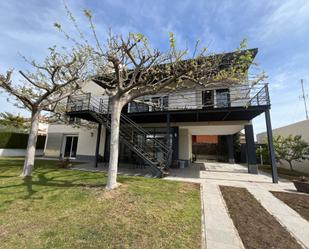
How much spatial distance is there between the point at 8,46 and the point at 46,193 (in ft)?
26.2

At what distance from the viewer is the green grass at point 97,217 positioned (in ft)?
10.1

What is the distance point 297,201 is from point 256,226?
3164 millimetres

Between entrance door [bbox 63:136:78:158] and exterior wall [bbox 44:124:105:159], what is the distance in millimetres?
480

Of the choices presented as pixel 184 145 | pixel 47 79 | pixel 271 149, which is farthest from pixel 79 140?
pixel 271 149

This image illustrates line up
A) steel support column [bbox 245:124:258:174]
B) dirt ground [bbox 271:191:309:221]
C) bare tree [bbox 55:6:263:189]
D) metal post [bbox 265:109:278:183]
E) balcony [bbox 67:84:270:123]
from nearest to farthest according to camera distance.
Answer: dirt ground [bbox 271:191:309:221]
bare tree [bbox 55:6:263:189]
metal post [bbox 265:109:278:183]
balcony [bbox 67:84:270:123]
steel support column [bbox 245:124:258:174]

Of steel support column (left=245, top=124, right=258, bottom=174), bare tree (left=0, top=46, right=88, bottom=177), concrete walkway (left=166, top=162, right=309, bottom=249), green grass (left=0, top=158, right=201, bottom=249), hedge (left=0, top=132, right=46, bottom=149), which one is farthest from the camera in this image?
hedge (left=0, top=132, right=46, bottom=149)

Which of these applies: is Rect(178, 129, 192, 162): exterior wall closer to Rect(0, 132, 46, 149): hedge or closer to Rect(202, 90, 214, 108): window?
Rect(202, 90, 214, 108): window

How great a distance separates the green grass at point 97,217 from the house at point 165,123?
3.69m

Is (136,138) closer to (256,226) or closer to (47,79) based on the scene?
(47,79)

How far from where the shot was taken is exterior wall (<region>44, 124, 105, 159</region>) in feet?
53.3

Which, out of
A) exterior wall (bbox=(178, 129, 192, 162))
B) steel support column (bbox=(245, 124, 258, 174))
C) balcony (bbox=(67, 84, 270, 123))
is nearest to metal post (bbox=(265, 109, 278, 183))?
balcony (bbox=(67, 84, 270, 123))

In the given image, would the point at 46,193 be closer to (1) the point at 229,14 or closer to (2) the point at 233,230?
(2) the point at 233,230

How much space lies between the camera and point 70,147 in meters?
17.8

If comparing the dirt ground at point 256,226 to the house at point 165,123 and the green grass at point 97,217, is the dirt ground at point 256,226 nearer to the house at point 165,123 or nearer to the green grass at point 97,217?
the green grass at point 97,217
